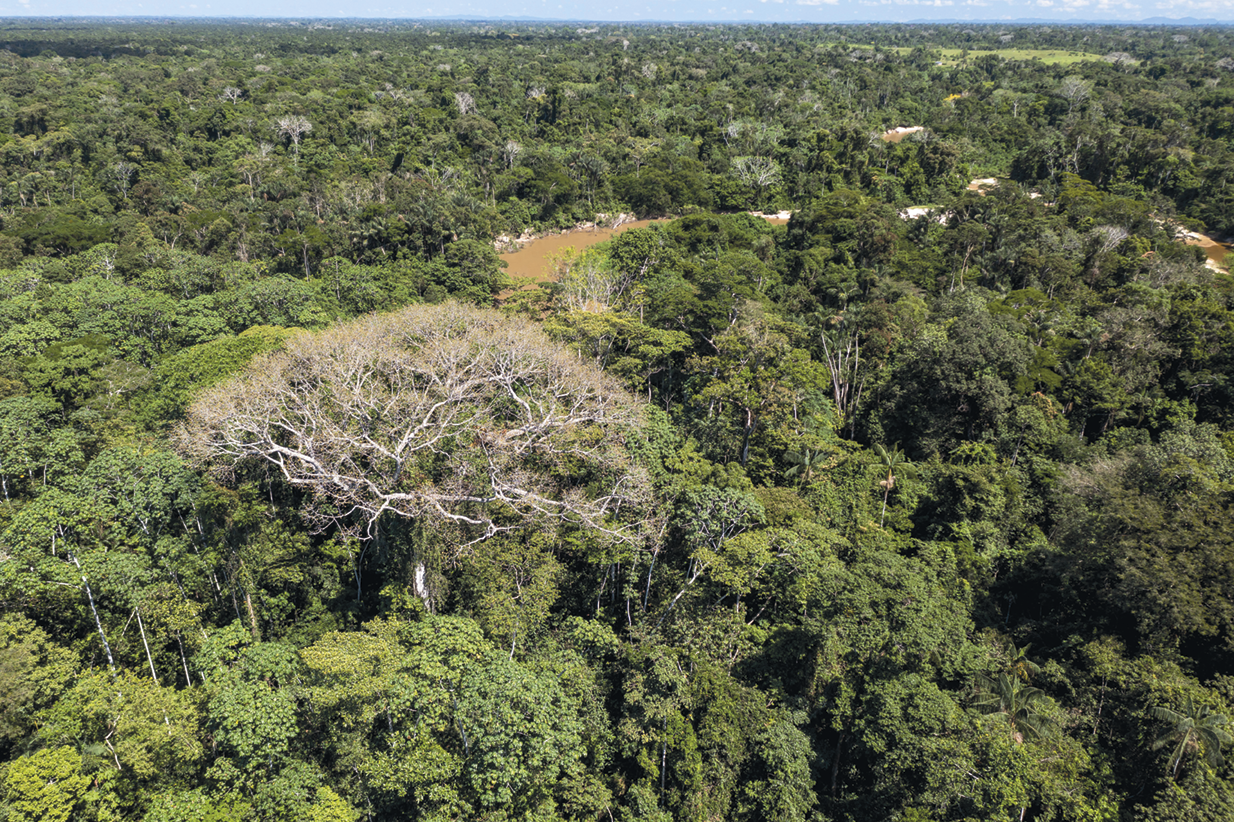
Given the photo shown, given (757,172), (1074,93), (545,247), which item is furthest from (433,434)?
(1074,93)

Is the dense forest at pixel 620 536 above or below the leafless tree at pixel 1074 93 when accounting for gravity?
below

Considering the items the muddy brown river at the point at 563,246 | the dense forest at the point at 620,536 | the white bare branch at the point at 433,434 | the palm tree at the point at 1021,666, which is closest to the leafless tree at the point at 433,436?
the white bare branch at the point at 433,434

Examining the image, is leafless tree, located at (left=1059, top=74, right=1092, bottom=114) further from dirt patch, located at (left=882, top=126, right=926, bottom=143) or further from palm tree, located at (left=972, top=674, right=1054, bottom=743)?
palm tree, located at (left=972, top=674, right=1054, bottom=743)

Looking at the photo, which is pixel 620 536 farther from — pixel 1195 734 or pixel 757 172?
pixel 757 172

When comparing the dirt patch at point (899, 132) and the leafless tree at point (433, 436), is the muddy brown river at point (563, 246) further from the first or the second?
the leafless tree at point (433, 436)

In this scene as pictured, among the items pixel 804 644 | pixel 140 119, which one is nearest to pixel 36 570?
pixel 804 644

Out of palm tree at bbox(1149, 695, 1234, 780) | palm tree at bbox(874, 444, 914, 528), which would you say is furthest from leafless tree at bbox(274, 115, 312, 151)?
palm tree at bbox(1149, 695, 1234, 780)
